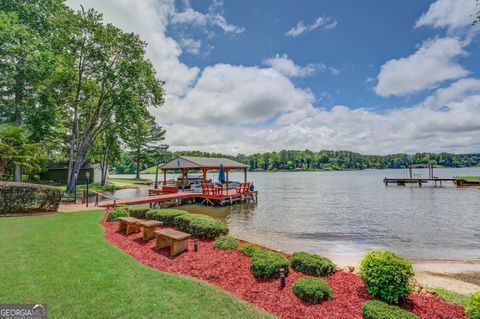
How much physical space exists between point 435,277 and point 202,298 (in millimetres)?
6547

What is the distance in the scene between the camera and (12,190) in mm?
11102

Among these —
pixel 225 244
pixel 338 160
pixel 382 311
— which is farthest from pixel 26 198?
pixel 338 160

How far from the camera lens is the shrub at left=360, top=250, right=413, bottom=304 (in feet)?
12.6

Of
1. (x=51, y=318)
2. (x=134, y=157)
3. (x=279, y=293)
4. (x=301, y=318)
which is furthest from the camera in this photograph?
(x=134, y=157)

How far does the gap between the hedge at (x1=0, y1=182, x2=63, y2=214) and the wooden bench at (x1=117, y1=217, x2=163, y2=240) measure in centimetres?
627

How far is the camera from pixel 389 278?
3896mm

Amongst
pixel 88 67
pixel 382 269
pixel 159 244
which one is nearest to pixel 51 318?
pixel 159 244

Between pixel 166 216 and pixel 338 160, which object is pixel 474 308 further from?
pixel 338 160

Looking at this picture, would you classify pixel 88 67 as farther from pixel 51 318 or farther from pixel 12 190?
pixel 51 318

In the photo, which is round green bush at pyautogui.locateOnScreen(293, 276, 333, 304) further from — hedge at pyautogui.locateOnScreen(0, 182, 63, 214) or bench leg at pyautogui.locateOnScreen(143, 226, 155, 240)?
hedge at pyautogui.locateOnScreen(0, 182, 63, 214)

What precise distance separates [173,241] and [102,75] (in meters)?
19.6

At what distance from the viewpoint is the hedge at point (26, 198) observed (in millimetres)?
10914

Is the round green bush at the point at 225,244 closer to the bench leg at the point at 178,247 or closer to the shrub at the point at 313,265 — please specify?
the bench leg at the point at 178,247

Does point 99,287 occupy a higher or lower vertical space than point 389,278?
lower
